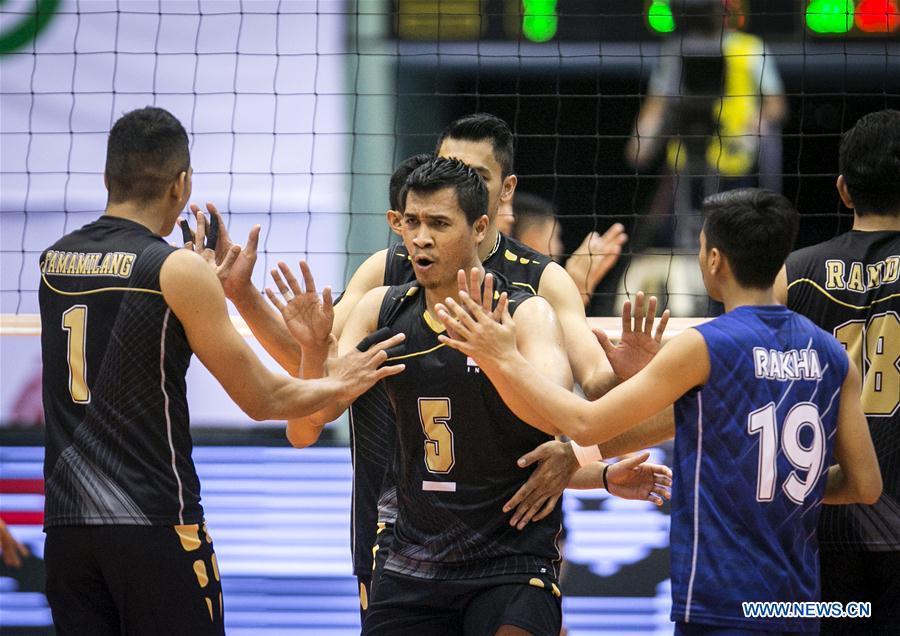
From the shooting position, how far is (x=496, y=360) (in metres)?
3.50

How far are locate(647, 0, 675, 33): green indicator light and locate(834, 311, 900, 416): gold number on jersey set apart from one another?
4.53 meters

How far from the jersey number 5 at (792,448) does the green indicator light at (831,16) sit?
16.8ft

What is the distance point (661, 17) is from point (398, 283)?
4096 millimetres

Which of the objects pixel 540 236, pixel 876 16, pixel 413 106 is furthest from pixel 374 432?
pixel 876 16

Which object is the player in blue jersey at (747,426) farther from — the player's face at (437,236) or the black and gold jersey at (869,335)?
the player's face at (437,236)

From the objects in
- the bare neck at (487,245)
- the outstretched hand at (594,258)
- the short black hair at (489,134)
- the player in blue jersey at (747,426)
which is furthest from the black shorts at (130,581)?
the outstretched hand at (594,258)

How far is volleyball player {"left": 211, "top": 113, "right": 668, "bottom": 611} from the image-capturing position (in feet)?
14.4

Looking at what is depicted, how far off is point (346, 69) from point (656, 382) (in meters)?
5.73

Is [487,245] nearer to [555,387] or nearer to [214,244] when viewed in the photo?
[214,244]

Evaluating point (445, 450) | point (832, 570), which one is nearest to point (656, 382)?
point (445, 450)

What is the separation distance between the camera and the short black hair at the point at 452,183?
3.91 m

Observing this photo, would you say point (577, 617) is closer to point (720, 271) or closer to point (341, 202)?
point (720, 271)

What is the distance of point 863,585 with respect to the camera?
3.86 m

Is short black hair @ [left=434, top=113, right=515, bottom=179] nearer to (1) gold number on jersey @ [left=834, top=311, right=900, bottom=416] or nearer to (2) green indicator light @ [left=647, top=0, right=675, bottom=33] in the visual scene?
(1) gold number on jersey @ [left=834, top=311, right=900, bottom=416]
